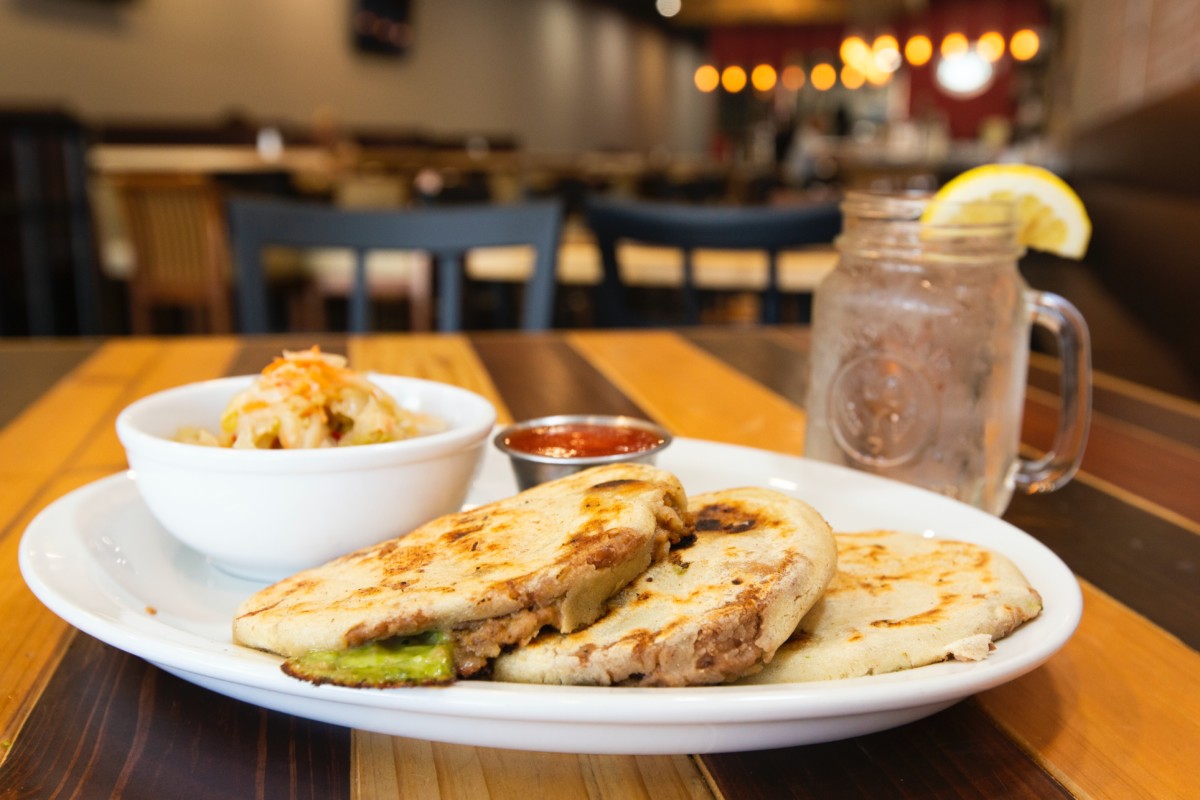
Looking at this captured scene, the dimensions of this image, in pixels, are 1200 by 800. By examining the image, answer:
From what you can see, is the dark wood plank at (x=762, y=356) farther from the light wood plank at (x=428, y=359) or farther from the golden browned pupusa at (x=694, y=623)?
the golden browned pupusa at (x=694, y=623)

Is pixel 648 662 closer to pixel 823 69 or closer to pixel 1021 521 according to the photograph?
pixel 1021 521

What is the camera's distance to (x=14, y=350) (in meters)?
1.99

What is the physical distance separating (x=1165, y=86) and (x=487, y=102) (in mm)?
10008

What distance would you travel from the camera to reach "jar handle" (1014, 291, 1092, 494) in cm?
110

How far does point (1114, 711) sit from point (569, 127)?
18422 millimetres

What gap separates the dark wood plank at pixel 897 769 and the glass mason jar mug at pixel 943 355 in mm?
455

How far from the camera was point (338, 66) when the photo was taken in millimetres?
12867

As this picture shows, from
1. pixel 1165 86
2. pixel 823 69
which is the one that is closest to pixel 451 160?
pixel 1165 86

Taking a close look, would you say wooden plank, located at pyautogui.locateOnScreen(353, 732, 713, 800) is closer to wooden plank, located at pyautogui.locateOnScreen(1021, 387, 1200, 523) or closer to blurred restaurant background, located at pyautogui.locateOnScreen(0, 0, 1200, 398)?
wooden plank, located at pyautogui.locateOnScreen(1021, 387, 1200, 523)

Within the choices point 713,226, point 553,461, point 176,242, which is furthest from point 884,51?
point 553,461

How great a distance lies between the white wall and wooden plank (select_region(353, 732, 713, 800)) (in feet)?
32.5

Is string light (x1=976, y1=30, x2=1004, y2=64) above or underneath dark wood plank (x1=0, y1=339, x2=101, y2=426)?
above

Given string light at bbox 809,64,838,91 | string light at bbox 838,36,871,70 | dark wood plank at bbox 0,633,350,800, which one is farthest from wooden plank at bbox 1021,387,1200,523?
string light at bbox 809,64,838,91

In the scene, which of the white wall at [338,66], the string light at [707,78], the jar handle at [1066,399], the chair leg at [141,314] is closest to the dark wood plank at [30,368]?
the jar handle at [1066,399]
